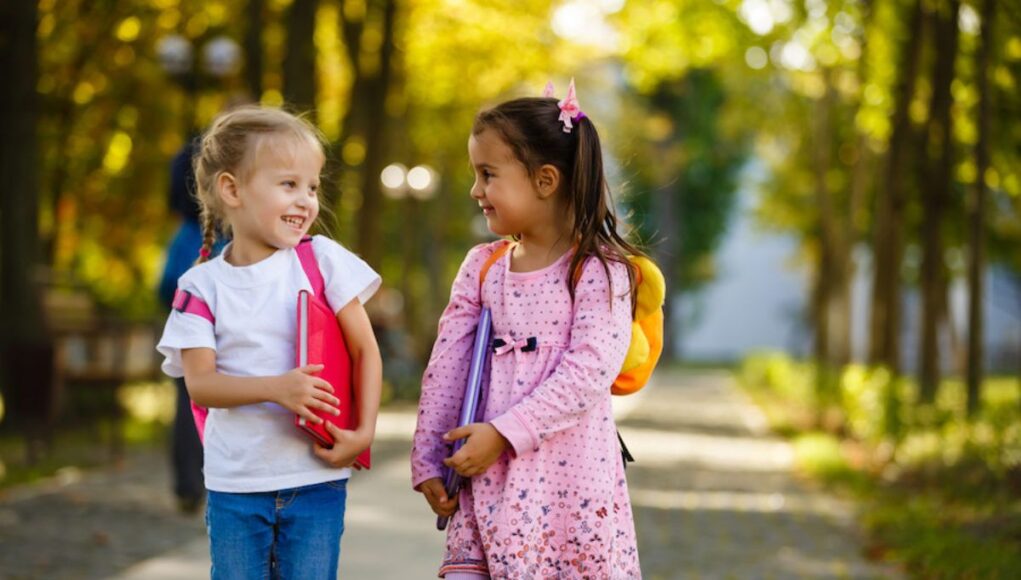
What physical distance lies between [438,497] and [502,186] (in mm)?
769

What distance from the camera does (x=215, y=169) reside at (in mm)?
4168

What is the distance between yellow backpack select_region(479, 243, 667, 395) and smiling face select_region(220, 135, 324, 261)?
50cm

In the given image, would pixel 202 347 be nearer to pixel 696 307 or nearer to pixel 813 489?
pixel 813 489

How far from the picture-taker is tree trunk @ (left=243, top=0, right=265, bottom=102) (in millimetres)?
16297

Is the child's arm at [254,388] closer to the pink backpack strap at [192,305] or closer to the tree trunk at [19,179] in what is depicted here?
the pink backpack strap at [192,305]

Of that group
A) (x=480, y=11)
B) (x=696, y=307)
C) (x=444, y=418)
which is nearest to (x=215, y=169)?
(x=444, y=418)

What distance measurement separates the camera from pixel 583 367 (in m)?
4.05

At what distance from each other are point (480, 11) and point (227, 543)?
79.0ft

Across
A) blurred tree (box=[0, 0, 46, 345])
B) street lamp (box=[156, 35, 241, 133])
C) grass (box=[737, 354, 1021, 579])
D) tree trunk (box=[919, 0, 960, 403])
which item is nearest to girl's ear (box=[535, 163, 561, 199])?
grass (box=[737, 354, 1021, 579])

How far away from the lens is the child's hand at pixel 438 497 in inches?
161

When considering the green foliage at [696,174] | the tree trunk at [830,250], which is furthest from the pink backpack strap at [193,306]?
the green foliage at [696,174]

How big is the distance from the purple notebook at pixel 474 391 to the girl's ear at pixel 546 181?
0.33m

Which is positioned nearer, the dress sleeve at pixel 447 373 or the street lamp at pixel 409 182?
the dress sleeve at pixel 447 373

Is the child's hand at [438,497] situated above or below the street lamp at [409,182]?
below
